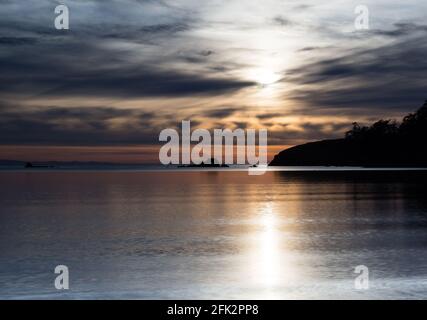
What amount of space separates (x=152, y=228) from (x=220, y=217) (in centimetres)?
1112

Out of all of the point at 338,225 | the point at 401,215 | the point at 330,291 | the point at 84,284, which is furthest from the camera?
the point at 401,215

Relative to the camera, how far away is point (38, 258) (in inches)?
1223

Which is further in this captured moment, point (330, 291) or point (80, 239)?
point (80, 239)

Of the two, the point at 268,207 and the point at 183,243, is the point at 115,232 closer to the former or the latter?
the point at 183,243

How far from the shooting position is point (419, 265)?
2786 cm

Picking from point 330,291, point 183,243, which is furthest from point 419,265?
point 183,243

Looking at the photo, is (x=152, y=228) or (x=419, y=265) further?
(x=152, y=228)
